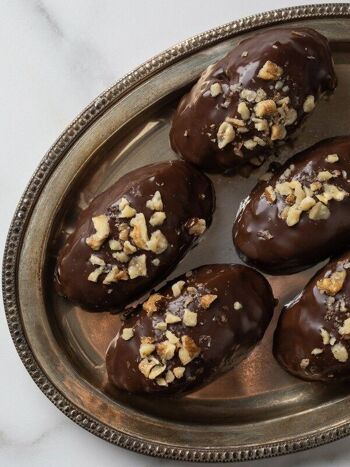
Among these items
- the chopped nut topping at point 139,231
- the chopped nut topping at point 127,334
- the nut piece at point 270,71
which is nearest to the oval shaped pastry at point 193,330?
the chopped nut topping at point 127,334

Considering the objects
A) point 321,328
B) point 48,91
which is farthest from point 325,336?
point 48,91

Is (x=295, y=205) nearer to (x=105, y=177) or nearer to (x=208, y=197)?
(x=208, y=197)

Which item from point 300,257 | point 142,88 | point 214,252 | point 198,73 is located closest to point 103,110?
point 142,88

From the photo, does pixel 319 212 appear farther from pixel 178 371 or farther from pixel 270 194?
pixel 178 371

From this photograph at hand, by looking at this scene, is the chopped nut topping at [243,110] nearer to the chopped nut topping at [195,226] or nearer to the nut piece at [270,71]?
the nut piece at [270,71]

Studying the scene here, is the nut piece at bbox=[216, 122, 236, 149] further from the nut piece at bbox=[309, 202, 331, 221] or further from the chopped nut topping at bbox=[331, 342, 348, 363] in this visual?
the chopped nut topping at bbox=[331, 342, 348, 363]

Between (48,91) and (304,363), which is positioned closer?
(304,363)
